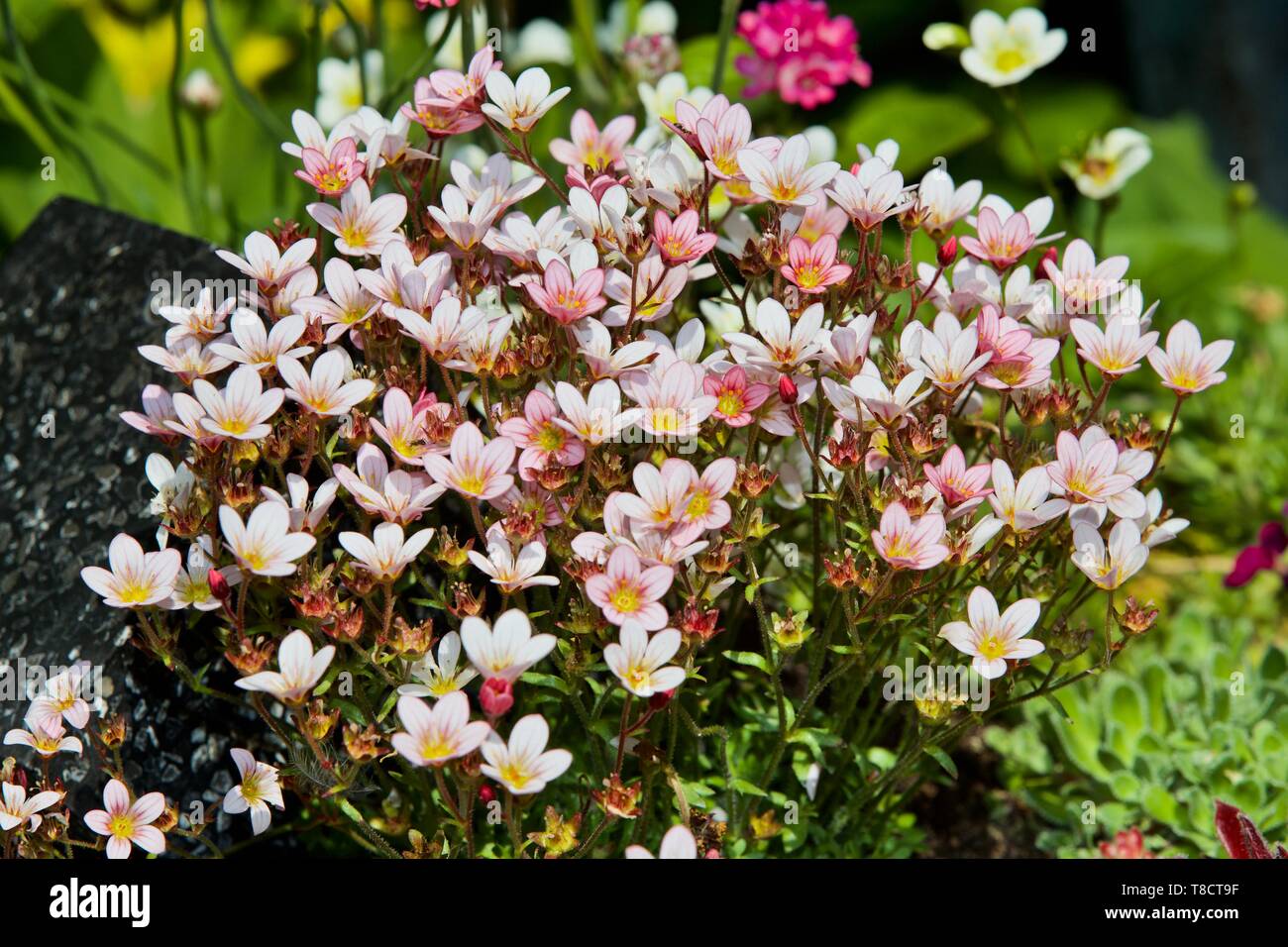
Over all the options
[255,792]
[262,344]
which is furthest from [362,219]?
[255,792]

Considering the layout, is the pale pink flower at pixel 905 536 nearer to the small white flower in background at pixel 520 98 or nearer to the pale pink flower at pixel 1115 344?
the pale pink flower at pixel 1115 344

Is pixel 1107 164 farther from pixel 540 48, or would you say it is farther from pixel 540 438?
pixel 540 438

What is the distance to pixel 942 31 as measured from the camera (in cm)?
222

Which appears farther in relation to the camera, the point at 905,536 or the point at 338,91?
the point at 338,91

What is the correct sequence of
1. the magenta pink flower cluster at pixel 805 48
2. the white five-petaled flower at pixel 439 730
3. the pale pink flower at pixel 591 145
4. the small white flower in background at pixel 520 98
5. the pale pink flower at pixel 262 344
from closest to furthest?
1. the white five-petaled flower at pixel 439 730
2. the pale pink flower at pixel 262 344
3. the small white flower in background at pixel 520 98
4. the pale pink flower at pixel 591 145
5. the magenta pink flower cluster at pixel 805 48

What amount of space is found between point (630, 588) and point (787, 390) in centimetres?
27

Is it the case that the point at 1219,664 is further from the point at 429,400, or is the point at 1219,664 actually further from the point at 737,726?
the point at 429,400

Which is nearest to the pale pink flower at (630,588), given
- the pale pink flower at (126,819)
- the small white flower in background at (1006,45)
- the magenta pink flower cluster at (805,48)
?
the pale pink flower at (126,819)

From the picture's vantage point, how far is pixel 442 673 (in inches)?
55.1

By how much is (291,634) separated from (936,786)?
1.17 m

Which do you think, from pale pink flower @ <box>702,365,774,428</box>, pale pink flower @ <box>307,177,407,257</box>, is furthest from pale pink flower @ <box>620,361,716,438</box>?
pale pink flower @ <box>307,177,407,257</box>

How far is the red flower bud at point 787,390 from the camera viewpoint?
1396 millimetres

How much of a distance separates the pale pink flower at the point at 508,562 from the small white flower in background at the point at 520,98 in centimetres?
49

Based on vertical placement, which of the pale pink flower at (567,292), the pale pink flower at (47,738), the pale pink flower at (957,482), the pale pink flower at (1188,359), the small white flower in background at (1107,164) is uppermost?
the small white flower in background at (1107,164)
